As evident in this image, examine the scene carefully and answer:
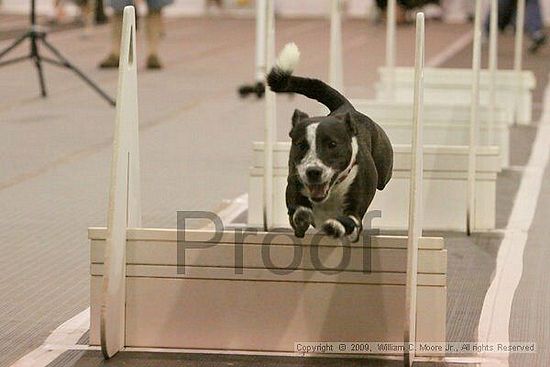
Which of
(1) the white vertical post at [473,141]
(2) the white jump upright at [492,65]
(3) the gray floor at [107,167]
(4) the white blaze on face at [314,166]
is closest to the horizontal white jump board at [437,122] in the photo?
(2) the white jump upright at [492,65]

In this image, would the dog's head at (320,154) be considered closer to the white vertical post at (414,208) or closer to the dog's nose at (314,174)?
the dog's nose at (314,174)

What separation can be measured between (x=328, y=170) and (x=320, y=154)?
53mm

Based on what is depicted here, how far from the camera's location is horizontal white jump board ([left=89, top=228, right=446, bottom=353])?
3.72m

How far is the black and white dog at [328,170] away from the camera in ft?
11.7

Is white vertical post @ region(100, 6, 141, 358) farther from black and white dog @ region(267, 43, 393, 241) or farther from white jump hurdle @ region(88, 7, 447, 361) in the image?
black and white dog @ region(267, 43, 393, 241)

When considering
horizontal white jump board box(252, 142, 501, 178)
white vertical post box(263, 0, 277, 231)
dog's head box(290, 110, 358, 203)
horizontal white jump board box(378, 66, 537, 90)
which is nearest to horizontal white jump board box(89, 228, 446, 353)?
dog's head box(290, 110, 358, 203)

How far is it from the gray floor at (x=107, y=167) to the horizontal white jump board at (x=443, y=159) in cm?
35

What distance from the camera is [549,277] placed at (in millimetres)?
4922

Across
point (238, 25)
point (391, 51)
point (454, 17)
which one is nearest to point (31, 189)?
point (391, 51)

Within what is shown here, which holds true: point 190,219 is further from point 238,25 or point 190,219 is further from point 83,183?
point 238,25

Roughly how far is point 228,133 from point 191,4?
46.6 feet

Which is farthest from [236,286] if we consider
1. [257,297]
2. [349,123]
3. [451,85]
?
[451,85]

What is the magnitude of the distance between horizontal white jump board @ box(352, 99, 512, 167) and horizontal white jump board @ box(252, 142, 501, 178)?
659 mm

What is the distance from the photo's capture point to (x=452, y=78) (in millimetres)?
8984
